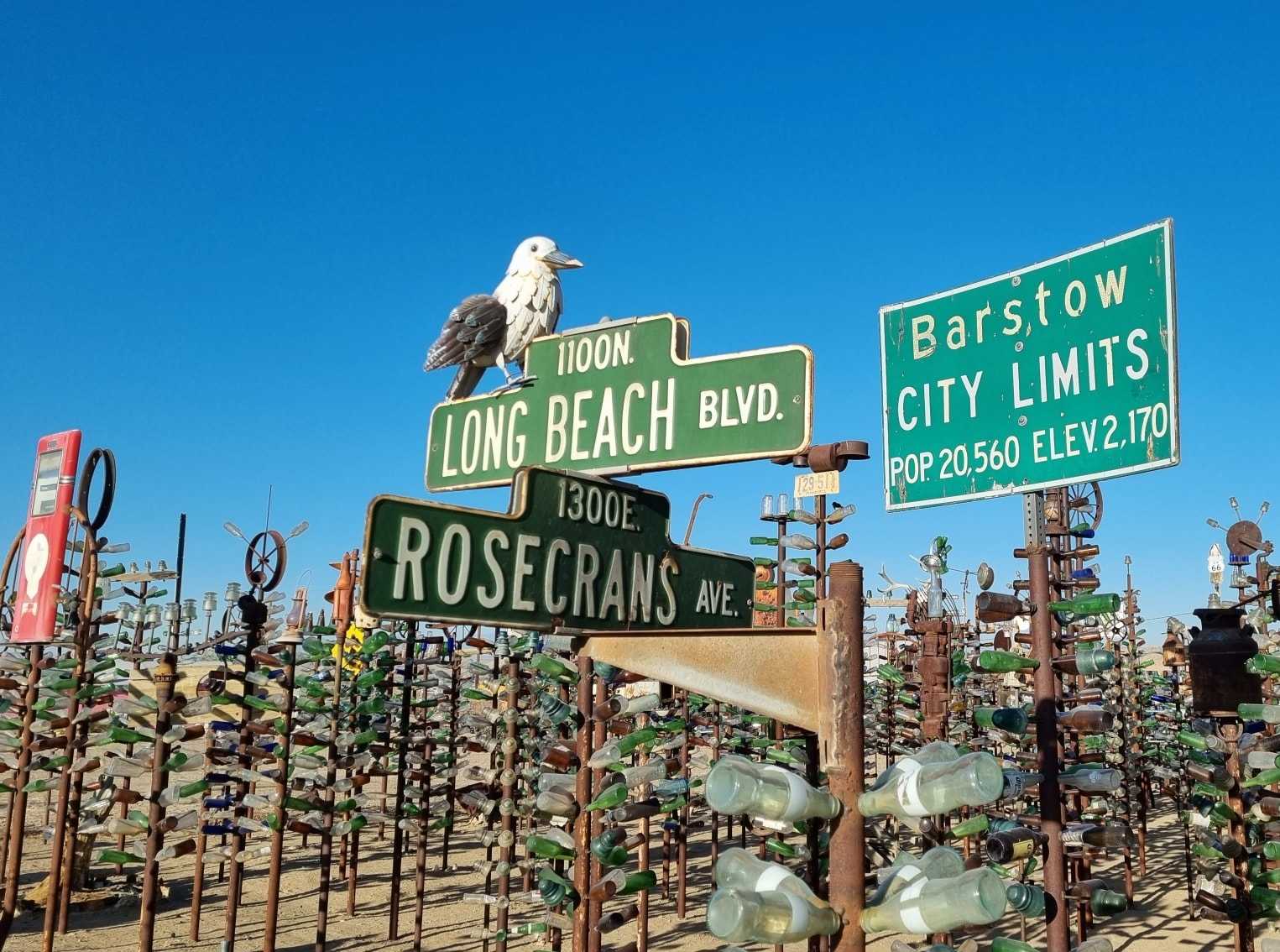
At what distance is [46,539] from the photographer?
7.98 m

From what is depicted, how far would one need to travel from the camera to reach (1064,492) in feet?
29.5

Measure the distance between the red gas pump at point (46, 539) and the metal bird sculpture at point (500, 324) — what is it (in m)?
4.77

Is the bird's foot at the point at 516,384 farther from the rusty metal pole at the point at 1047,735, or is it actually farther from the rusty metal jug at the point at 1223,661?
the rusty metal jug at the point at 1223,661

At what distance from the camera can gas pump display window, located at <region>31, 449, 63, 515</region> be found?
842 centimetres

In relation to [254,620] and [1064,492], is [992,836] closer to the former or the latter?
[1064,492]

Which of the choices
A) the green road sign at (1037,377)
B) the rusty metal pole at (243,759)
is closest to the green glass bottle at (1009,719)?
the green road sign at (1037,377)

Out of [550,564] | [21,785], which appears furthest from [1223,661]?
[21,785]

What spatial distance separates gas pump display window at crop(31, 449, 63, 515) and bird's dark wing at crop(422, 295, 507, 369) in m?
5.36

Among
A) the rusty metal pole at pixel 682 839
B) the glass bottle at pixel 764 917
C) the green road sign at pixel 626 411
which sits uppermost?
the green road sign at pixel 626 411

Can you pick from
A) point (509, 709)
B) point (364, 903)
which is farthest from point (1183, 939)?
point (364, 903)

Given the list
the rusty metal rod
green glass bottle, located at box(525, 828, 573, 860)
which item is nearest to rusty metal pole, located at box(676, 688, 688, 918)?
the rusty metal rod

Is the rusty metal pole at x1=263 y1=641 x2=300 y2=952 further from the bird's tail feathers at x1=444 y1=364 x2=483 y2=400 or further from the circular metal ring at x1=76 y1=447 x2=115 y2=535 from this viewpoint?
the bird's tail feathers at x1=444 y1=364 x2=483 y2=400

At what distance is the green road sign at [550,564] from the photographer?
2465mm

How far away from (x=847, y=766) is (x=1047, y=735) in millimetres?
2575
